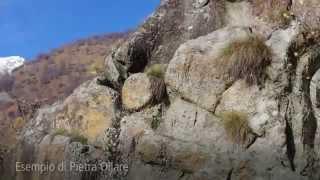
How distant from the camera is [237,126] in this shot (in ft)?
37.2

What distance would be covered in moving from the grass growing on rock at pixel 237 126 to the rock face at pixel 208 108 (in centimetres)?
2

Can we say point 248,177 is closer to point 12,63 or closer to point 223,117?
point 223,117

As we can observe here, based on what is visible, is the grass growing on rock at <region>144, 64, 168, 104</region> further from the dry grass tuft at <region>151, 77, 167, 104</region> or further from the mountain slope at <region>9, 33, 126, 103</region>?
the mountain slope at <region>9, 33, 126, 103</region>

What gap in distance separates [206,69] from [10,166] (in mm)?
6341

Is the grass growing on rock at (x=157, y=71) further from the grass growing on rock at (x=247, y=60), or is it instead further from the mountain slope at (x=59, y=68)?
the mountain slope at (x=59, y=68)

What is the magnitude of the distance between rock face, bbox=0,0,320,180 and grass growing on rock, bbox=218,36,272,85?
0.02m

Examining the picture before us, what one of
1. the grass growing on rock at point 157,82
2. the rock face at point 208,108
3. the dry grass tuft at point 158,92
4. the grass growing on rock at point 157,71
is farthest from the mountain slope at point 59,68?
the dry grass tuft at point 158,92

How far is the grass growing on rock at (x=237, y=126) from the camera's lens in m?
11.2

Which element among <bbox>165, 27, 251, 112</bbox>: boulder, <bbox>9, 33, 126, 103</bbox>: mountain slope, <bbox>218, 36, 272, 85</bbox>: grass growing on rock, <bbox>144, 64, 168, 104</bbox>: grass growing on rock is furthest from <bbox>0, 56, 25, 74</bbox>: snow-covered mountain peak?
<bbox>218, 36, 272, 85</bbox>: grass growing on rock

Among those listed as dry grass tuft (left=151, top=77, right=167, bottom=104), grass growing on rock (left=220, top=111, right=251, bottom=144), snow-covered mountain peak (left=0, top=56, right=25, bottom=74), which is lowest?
grass growing on rock (left=220, top=111, right=251, bottom=144)

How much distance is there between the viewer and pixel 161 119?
1251 centimetres

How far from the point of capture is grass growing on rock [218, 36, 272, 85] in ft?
38.5

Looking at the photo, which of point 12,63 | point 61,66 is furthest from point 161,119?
point 12,63

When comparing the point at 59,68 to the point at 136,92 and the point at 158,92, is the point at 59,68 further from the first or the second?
the point at 158,92
